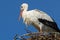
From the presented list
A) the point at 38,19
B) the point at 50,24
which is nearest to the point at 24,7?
the point at 38,19

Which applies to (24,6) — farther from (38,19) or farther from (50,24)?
(50,24)

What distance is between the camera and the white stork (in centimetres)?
1528

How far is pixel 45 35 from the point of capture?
14.0 metres

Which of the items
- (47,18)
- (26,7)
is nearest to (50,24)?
(47,18)

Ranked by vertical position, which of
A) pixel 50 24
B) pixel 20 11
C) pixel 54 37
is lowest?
pixel 54 37

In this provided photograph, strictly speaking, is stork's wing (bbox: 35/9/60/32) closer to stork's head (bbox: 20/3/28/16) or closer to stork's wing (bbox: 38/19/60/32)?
stork's wing (bbox: 38/19/60/32)

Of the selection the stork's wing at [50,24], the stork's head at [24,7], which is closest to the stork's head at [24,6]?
the stork's head at [24,7]

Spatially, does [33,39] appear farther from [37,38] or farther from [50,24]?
[50,24]

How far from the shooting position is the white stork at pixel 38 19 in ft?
50.1

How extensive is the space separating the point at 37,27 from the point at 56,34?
1793 millimetres

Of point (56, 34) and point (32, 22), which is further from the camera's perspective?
point (32, 22)

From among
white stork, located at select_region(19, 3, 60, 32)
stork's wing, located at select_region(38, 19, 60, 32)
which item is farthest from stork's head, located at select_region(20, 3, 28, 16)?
stork's wing, located at select_region(38, 19, 60, 32)

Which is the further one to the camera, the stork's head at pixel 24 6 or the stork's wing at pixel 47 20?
the stork's head at pixel 24 6

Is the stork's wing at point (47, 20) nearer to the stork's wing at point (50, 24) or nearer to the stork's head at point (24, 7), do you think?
the stork's wing at point (50, 24)
